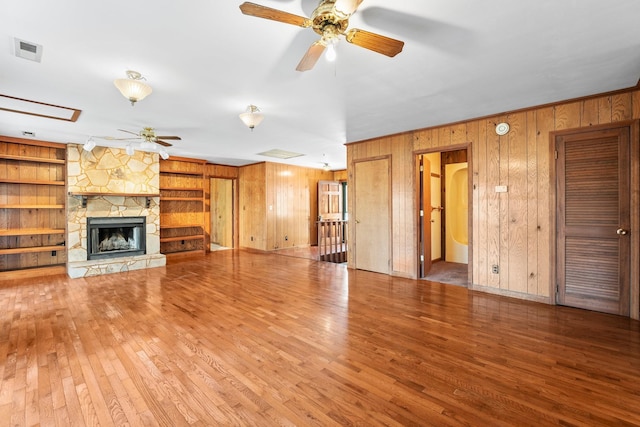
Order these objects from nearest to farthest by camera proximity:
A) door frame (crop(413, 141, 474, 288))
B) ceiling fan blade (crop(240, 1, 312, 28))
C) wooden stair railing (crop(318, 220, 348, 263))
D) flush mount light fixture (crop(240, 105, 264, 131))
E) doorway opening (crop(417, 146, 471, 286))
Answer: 1. ceiling fan blade (crop(240, 1, 312, 28))
2. flush mount light fixture (crop(240, 105, 264, 131))
3. door frame (crop(413, 141, 474, 288))
4. doorway opening (crop(417, 146, 471, 286))
5. wooden stair railing (crop(318, 220, 348, 263))

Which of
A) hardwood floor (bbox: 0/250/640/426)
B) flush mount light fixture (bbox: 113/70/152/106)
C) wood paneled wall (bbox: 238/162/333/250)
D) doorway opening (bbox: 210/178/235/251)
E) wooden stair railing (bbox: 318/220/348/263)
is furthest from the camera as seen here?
doorway opening (bbox: 210/178/235/251)

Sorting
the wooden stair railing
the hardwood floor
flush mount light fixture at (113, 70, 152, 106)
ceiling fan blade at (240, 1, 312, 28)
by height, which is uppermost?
flush mount light fixture at (113, 70, 152, 106)

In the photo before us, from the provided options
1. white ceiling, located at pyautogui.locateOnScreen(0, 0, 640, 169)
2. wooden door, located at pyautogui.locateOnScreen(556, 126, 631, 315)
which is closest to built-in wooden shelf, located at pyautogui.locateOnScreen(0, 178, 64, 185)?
white ceiling, located at pyautogui.locateOnScreen(0, 0, 640, 169)

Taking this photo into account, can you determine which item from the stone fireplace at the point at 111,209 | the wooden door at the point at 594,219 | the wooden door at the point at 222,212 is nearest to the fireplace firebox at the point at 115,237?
the stone fireplace at the point at 111,209

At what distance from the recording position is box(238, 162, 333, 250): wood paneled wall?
8.22 m

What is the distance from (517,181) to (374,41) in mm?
3167

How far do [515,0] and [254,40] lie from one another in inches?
70.1

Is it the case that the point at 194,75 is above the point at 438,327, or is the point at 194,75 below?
above

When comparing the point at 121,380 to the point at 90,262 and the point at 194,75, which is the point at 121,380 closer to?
the point at 194,75

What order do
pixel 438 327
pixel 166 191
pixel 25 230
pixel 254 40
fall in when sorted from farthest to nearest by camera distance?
pixel 166 191 < pixel 25 230 < pixel 438 327 < pixel 254 40

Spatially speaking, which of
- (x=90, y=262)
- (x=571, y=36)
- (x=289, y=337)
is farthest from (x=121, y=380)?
(x=90, y=262)

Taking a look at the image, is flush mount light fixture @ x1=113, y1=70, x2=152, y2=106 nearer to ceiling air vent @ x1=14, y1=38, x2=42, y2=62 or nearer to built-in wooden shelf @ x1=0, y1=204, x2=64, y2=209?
ceiling air vent @ x1=14, y1=38, x2=42, y2=62

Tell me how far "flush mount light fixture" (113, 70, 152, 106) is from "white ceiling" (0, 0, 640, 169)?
0.08m

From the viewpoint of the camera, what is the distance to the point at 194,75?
111 inches
